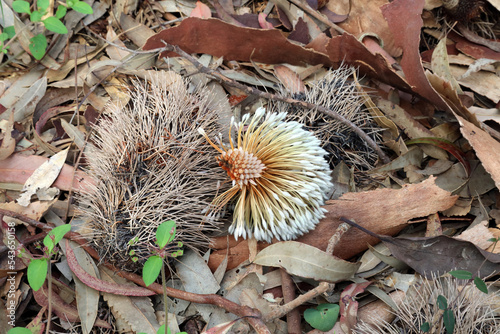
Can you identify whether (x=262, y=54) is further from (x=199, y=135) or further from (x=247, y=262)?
(x=247, y=262)

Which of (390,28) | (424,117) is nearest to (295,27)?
(390,28)

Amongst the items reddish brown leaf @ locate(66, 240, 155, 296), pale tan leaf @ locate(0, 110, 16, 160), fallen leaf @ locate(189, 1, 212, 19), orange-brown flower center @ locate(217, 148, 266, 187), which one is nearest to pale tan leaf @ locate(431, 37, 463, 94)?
orange-brown flower center @ locate(217, 148, 266, 187)

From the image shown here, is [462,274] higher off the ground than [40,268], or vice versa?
[462,274]

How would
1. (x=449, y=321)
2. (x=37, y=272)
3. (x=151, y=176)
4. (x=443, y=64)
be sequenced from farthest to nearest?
(x=443, y=64)
(x=151, y=176)
(x=37, y=272)
(x=449, y=321)

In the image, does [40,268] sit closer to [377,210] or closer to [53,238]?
[53,238]

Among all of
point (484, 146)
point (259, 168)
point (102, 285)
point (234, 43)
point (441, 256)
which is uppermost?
point (234, 43)

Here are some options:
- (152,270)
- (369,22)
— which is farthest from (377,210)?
(369,22)

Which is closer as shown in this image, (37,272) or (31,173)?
(37,272)
